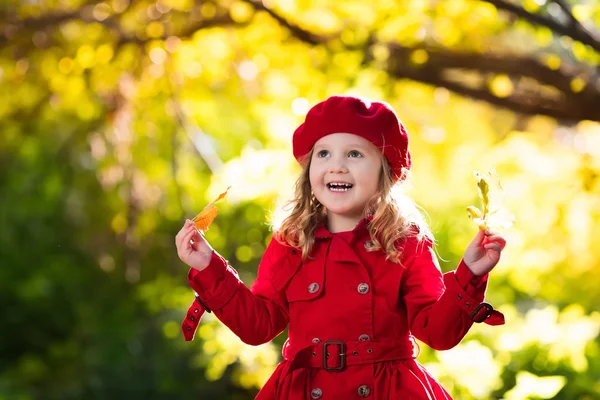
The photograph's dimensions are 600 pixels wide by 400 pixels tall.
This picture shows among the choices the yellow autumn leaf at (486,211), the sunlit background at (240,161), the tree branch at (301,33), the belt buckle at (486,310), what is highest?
the yellow autumn leaf at (486,211)

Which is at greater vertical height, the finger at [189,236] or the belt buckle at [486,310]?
the belt buckle at [486,310]

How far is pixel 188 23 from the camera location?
17.3 feet

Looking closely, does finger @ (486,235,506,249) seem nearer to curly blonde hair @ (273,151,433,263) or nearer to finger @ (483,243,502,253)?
finger @ (483,243,502,253)

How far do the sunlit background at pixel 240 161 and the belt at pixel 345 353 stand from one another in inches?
22.1

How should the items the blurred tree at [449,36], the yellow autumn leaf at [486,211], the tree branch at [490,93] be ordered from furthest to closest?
the tree branch at [490,93]
the blurred tree at [449,36]
the yellow autumn leaf at [486,211]

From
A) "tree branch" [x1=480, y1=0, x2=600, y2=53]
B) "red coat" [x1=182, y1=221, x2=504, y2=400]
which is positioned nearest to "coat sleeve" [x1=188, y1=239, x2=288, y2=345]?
"red coat" [x1=182, y1=221, x2=504, y2=400]

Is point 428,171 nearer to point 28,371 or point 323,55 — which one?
point 323,55

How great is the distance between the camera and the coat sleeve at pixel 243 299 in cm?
224

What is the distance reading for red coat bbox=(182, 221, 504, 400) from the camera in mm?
2158

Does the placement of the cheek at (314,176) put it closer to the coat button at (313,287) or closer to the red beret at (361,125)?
the red beret at (361,125)

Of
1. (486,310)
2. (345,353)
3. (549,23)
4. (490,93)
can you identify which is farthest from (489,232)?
(490,93)

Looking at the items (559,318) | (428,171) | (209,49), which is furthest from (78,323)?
(559,318)

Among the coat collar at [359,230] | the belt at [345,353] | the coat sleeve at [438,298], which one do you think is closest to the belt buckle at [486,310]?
the coat sleeve at [438,298]

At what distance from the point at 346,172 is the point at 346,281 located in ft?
0.89
